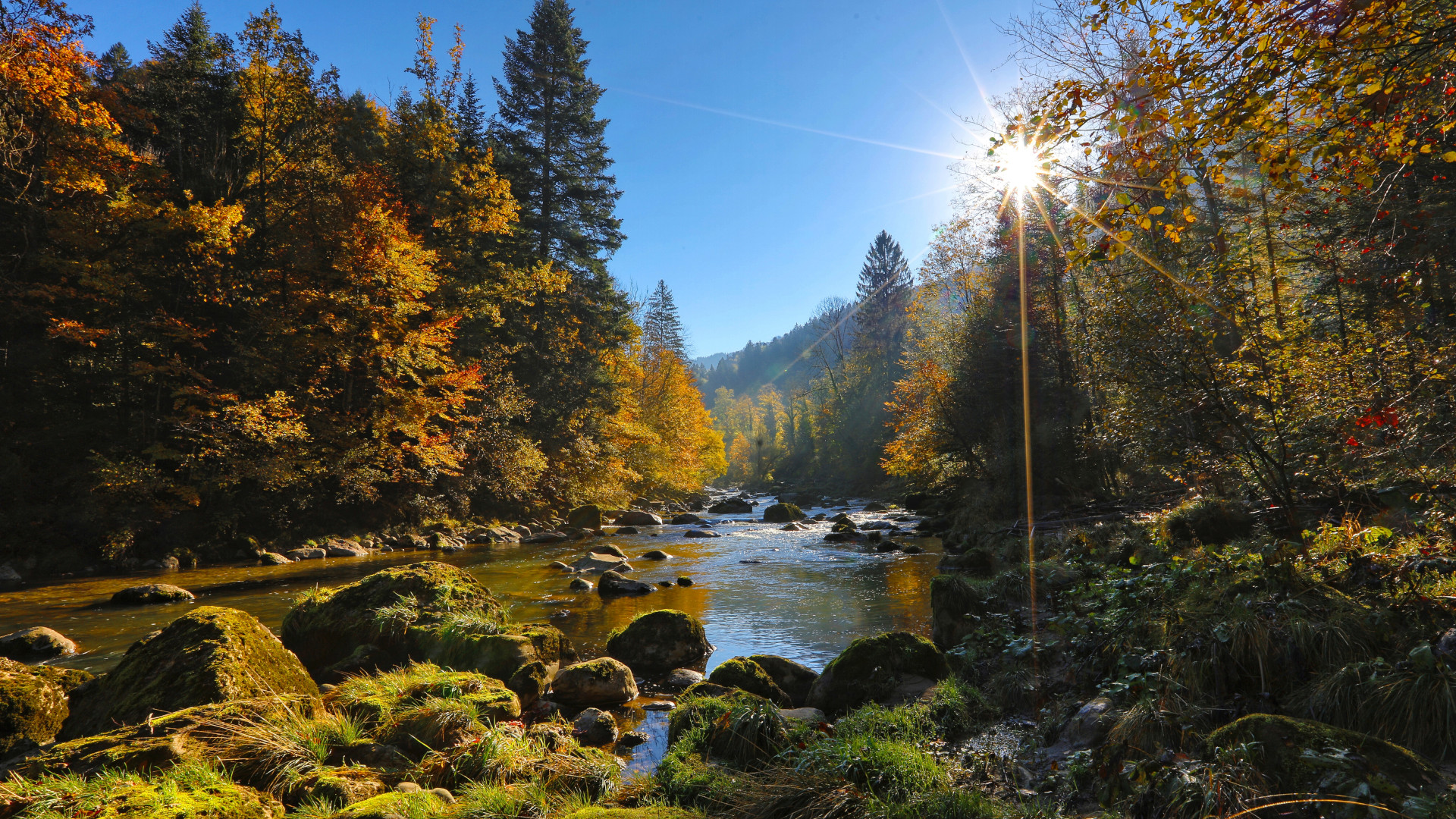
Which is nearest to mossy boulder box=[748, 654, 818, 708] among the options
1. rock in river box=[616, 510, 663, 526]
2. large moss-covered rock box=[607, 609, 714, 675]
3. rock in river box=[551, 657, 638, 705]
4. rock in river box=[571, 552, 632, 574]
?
large moss-covered rock box=[607, 609, 714, 675]

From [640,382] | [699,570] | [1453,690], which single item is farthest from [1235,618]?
[640,382]

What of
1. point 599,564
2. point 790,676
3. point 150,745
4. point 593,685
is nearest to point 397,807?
point 150,745

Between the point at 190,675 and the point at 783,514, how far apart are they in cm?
2413

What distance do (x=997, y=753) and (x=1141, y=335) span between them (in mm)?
5411

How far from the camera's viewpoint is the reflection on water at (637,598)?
9109mm

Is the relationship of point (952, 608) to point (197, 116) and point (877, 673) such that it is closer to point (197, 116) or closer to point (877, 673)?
point (877, 673)

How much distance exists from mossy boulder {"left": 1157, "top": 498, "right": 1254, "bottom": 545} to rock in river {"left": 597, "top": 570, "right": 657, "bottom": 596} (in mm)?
9021

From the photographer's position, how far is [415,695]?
5691mm

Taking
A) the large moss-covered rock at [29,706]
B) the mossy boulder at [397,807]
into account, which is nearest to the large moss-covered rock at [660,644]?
the mossy boulder at [397,807]

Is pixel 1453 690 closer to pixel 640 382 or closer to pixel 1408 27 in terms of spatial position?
pixel 1408 27

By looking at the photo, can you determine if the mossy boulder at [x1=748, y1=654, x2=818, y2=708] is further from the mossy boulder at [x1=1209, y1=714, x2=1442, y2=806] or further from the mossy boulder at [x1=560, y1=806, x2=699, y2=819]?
the mossy boulder at [x1=1209, y1=714, x2=1442, y2=806]

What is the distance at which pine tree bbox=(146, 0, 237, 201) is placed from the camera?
56.5 feet

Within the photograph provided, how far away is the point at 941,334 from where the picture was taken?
23484 millimetres

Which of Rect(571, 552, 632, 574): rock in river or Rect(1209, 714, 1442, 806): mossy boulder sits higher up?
Rect(1209, 714, 1442, 806): mossy boulder
